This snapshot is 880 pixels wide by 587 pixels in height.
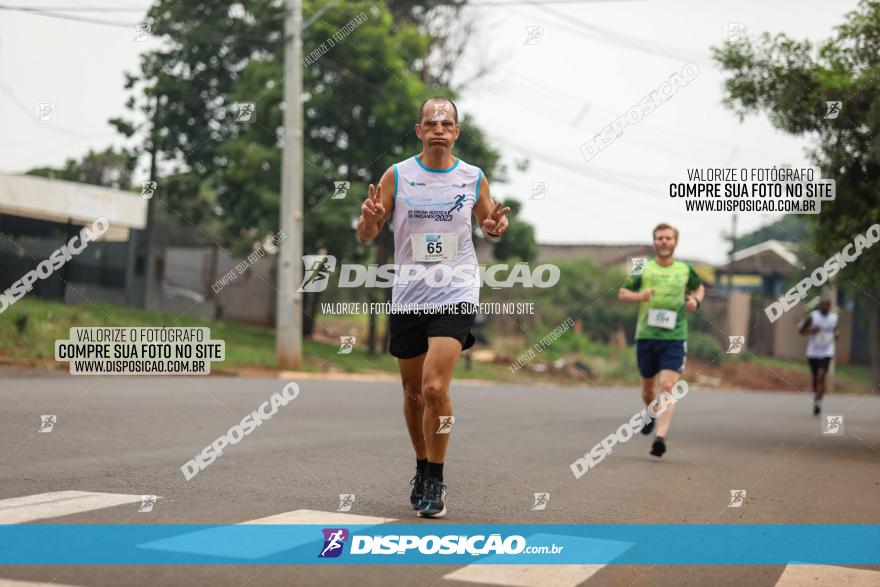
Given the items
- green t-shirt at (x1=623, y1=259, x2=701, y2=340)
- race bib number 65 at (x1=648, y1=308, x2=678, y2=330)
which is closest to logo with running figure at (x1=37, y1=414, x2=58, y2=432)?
green t-shirt at (x1=623, y1=259, x2=701, y2=340)

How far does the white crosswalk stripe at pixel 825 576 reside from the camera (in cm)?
510

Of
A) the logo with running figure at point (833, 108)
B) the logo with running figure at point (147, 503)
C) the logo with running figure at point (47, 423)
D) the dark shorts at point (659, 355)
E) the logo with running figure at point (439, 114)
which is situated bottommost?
the logo with running figure at point (147, 503)

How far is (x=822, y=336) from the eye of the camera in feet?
59.5

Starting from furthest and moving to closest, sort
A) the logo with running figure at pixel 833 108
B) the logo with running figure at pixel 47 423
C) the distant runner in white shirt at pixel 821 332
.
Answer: the distant runner in white shirt at pixel 821 332 → the logo with running figure at pixel 833 108 → the logo with running figure at pixel 47 423

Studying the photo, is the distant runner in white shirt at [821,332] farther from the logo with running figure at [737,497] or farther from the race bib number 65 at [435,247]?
the race bib number 65 at [435,247]

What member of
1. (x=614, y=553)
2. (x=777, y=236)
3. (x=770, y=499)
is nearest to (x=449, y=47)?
(x=770, y=499)

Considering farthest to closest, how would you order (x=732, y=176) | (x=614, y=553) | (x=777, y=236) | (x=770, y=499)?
(x=777, y=236), (x=732, y=176), (x=770, y=499), (x=614, y=553)

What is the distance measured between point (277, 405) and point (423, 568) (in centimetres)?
944

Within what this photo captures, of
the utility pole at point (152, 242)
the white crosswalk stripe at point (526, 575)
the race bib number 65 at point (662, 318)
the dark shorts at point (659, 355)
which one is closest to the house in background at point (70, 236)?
the utility pole at point (152, 242)

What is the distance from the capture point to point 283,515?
5.99m

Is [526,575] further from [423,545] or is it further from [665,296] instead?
[665,296]

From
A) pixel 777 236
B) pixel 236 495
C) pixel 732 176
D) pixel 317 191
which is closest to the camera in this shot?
pixel 236 495

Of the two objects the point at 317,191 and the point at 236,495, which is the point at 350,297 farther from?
the point at 236,495

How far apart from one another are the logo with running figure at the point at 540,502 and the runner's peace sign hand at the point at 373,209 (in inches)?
77.8
